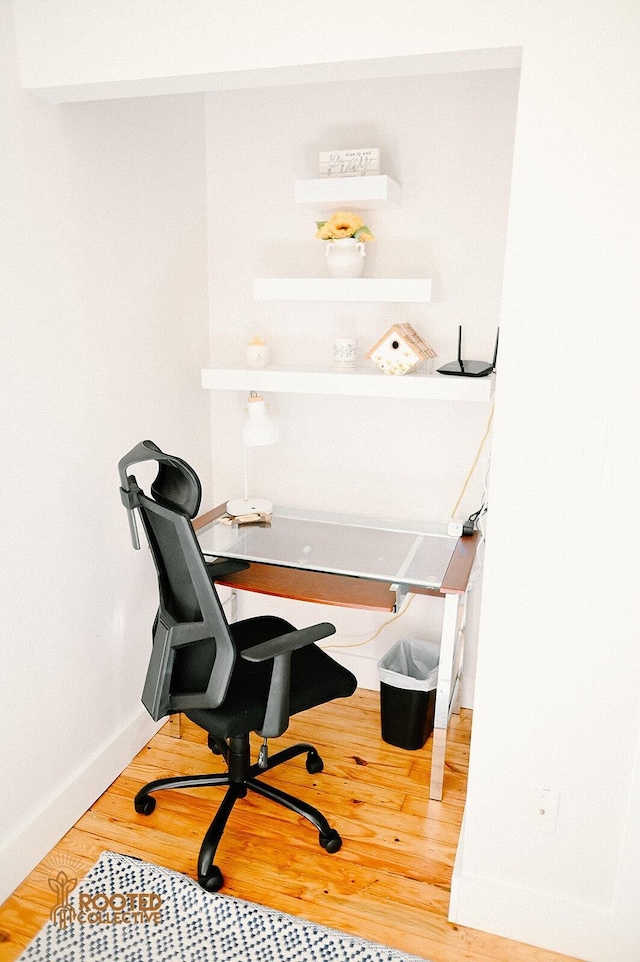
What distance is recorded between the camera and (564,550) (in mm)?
1622

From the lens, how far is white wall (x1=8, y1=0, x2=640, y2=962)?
1.42 metres

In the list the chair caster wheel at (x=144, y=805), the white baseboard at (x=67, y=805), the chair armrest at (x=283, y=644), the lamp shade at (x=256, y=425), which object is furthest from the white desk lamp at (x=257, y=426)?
the chair caster wheel at (x=144, y=805)

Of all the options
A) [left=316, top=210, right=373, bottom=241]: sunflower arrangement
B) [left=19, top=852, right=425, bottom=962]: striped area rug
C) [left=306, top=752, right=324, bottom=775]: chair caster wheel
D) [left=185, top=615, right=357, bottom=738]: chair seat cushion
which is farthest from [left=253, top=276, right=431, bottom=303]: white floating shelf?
[left=19, top=852, right=425, bottom=962]: striped area rug

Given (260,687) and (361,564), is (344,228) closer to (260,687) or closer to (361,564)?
(361,564)

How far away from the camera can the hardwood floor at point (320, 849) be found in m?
1.91

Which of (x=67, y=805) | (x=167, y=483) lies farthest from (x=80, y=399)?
(x=67, y=805)

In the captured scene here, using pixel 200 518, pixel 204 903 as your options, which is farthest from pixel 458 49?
pixel 204 903

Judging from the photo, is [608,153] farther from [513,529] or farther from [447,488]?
[447,488]

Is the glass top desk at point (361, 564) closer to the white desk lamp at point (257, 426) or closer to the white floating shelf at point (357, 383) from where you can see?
the white desk lamp at point (257, 426)

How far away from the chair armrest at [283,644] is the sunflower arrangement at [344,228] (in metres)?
1.26

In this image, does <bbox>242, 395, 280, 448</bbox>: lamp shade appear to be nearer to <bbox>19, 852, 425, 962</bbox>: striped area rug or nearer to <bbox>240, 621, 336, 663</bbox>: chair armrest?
<bbox>240, 621, 336, 663</bbox>: chair armrest

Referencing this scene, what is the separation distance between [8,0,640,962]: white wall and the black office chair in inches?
20.3

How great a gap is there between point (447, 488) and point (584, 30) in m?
1.58

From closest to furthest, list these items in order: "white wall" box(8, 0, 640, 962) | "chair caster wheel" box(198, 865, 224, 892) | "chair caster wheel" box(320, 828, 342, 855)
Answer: "white wall" box(8, 0, 640, 962), "chair caster wheel" box(198, 865, 224, 892), "chair caster wheel" box(320, 828, 342, 855)
